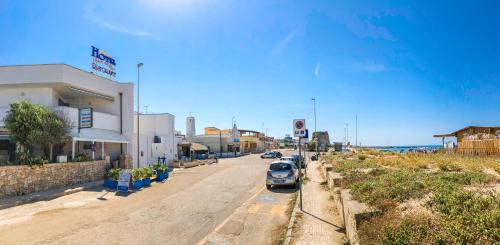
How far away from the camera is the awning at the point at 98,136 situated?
895 inches

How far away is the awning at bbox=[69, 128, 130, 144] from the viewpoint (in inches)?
895

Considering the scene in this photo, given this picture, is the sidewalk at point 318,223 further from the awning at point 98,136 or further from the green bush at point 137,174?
the awning at point 98,136

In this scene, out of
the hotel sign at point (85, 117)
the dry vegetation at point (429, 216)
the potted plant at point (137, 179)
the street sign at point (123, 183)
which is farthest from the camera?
the hotel sign at point (85, 117)

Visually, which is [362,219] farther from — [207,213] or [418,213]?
[207,213]

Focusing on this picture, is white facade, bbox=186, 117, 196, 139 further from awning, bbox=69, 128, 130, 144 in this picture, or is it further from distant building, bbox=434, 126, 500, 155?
distant building, bbox=434, 126, 500, 155

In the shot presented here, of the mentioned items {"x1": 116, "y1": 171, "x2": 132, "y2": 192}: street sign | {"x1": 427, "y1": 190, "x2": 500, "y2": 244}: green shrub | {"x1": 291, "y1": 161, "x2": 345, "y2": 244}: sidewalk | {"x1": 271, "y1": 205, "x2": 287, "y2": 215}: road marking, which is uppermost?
{"x1": 427, "y1": 190, "x2": 500, "y2": 244}: green shrub

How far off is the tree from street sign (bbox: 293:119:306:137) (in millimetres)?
14870

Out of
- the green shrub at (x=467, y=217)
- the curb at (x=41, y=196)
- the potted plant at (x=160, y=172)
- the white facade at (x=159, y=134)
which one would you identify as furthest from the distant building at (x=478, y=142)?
the white facade at (x=159, y=134)

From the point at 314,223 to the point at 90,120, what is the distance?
18.1 meters

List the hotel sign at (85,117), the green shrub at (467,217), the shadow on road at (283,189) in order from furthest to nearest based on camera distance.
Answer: the hotel sign at (85,117)
the shadow on road at (283,189)
the green shrub at (467,217)

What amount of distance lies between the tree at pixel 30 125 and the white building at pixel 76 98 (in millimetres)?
1849

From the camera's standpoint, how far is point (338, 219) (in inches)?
441

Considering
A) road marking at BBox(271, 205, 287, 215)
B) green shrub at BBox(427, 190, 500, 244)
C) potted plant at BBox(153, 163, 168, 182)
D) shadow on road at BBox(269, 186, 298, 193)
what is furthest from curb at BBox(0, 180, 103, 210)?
green shrub at BBox(427, 190, 500, 244)

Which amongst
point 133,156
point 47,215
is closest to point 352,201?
point 47,215
